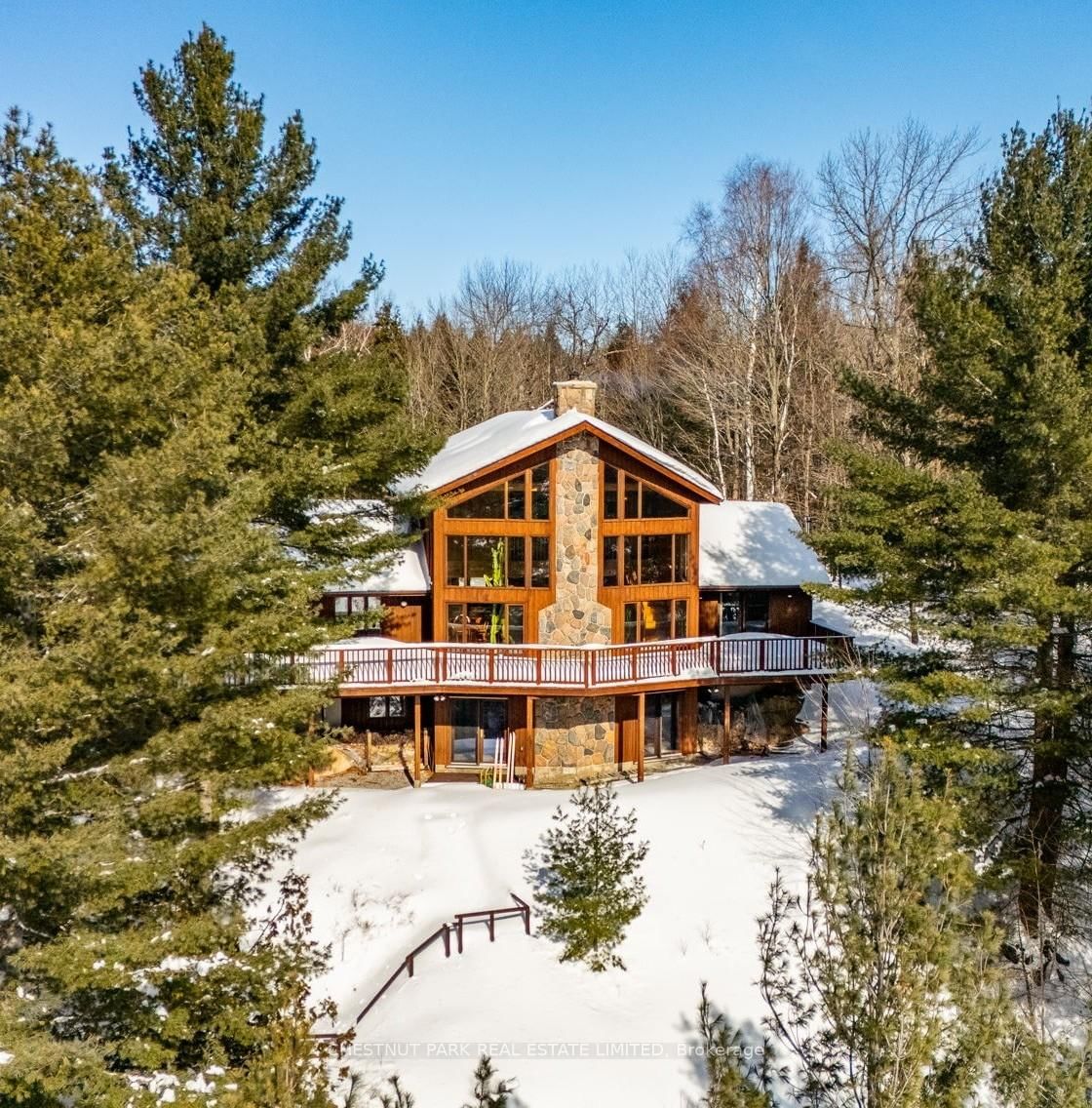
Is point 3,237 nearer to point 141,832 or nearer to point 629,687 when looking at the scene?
point 141,832

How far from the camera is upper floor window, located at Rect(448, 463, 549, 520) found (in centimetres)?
1733

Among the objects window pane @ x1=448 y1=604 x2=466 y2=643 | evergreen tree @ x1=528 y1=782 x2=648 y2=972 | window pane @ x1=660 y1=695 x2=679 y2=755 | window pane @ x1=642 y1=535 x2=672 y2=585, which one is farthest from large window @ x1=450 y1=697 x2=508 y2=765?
evergreen tree @ x1=528 y1=782 x2=648 y2=972

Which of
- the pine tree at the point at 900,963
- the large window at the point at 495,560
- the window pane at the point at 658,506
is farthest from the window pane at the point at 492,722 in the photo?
the pine tree at the point at 900,963

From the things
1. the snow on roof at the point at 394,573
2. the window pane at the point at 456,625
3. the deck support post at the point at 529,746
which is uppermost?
the snow on roof at the point at 394,573

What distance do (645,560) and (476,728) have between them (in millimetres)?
5098

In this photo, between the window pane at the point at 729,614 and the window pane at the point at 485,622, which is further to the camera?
the window pane at the point at 729,614

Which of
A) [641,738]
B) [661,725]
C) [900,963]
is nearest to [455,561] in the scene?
[641,738]

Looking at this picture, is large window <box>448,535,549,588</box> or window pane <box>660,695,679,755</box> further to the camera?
window pane <box>660,695,679,755</box>

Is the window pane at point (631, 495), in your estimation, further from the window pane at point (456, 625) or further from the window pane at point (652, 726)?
the window pane at point (652, 726)

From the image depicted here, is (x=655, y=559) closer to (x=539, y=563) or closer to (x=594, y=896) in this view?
(x=539, y=563)

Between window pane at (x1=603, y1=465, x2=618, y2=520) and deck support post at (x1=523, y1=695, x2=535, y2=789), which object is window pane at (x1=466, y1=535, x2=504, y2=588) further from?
deck support post at (x1=523, y1=695, x2=535, y2=789)

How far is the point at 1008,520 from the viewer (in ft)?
35.2

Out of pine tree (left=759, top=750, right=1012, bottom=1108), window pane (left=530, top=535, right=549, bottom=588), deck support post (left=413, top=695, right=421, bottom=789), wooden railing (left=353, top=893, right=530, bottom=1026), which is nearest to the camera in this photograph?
pine tree (left=759, top=750, right=1012, bottom=1108)

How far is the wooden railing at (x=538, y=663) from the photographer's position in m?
16.4
